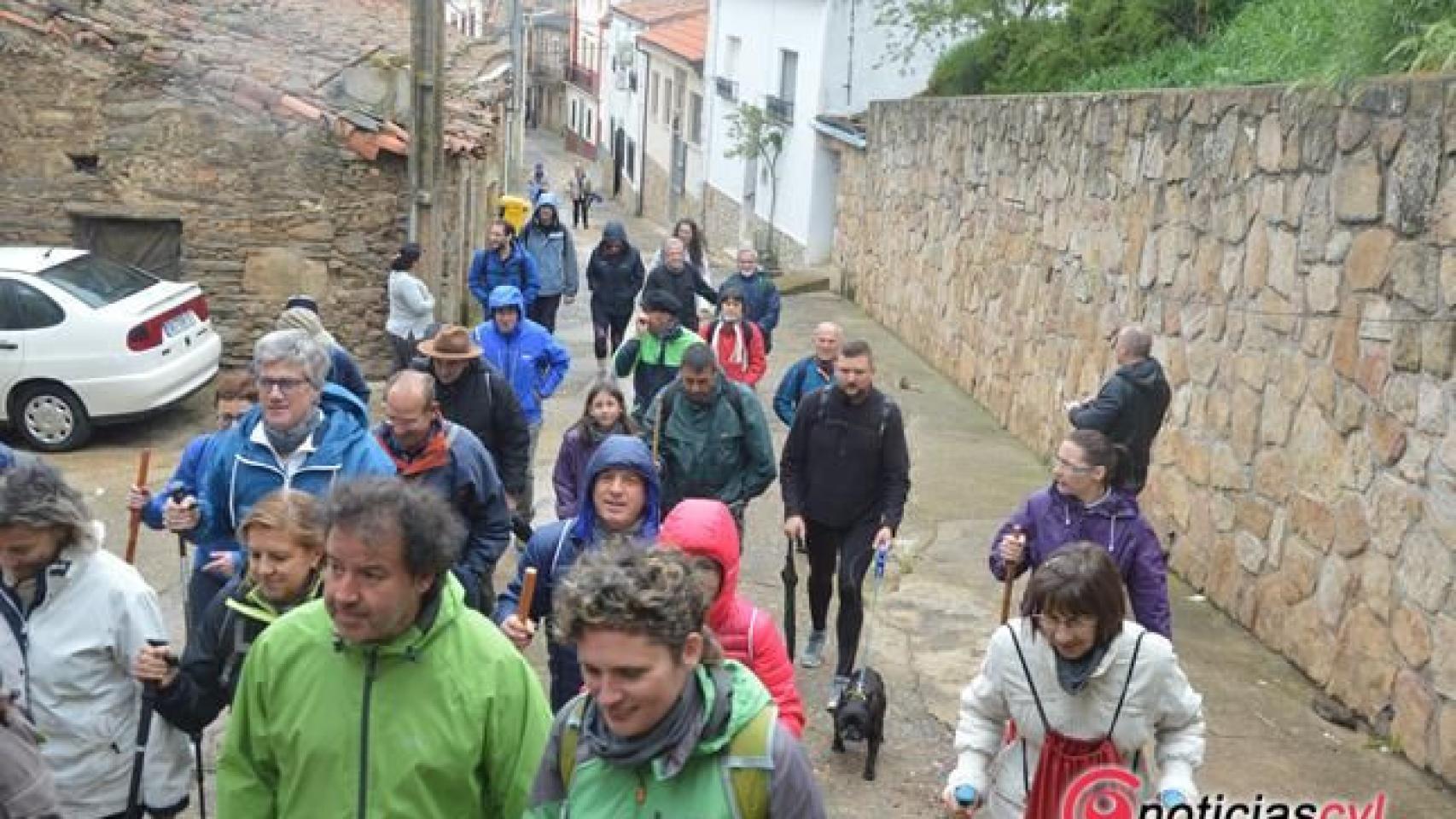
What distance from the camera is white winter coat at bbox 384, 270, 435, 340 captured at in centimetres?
1084

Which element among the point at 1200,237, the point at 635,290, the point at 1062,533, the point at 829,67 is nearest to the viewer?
the point at 1062,533

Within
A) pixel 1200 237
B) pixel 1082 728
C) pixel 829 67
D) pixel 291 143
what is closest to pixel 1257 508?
pixel 1200 237

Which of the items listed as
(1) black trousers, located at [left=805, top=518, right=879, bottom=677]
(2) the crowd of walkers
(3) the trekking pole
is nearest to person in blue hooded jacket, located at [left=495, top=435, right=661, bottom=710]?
(2) the crowd of walkers

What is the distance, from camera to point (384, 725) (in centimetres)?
292

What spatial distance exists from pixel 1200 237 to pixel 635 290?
17.9 ft

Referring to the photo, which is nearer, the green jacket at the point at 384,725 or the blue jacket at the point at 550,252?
the green jacket at the point at 384,725

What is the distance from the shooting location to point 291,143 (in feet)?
44.1

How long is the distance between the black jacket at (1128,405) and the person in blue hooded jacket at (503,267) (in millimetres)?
5282

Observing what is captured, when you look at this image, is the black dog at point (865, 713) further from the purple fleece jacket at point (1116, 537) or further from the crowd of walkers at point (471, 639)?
the purple fleece jacket at point (1116, 537)

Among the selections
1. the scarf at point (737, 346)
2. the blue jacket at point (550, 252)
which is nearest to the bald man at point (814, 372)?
the scarf at point (737, 346)

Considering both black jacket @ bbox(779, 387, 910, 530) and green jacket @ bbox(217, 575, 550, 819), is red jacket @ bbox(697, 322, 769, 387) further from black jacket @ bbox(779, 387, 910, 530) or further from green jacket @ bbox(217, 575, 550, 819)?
green jacket @ bbox(217, 575, 550, 819)

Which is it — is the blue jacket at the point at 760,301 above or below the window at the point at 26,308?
above

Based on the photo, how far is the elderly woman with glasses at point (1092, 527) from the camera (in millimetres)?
5133

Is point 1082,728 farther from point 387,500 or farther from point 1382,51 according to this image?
point 1382,51
